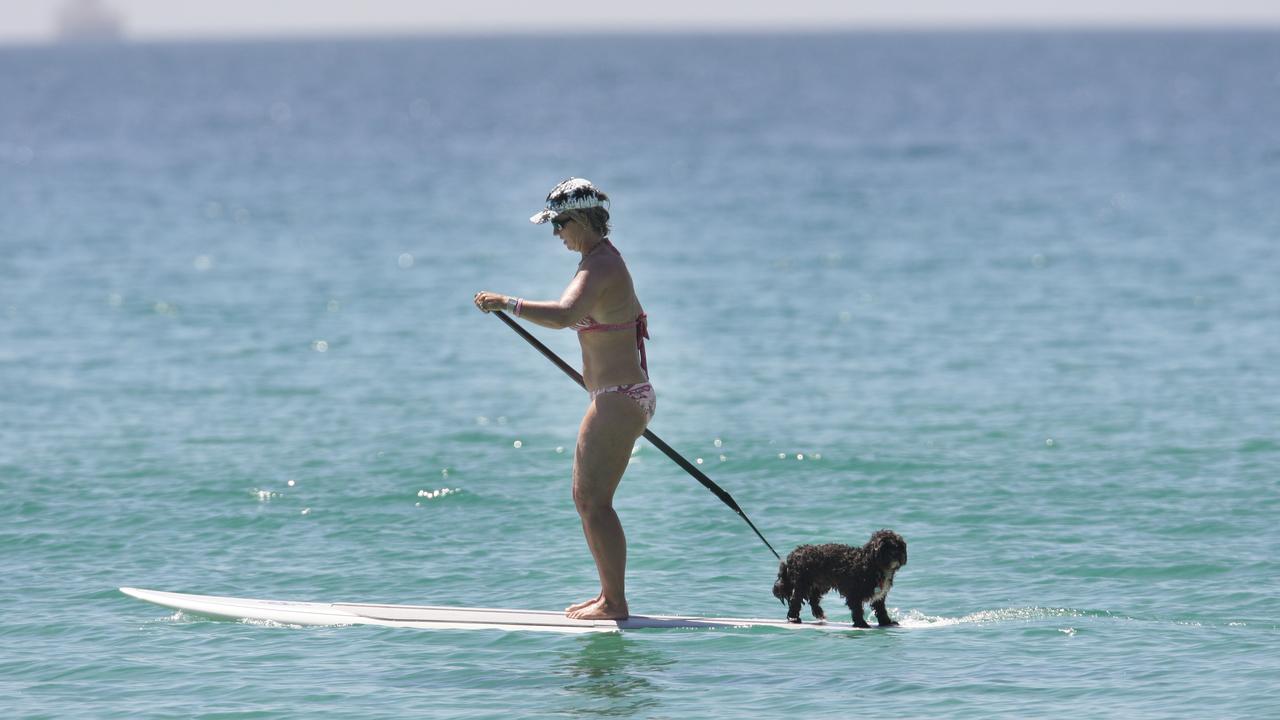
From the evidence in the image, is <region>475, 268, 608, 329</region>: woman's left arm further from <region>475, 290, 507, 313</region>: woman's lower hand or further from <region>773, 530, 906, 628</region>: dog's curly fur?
<region>773, 530, 906, 628</region>: dog's curly fur

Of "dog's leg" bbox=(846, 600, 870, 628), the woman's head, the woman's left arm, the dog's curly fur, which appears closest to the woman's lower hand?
the woman's left arm

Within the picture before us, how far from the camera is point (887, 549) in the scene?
9.39 meters

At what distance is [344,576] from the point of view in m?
11.6

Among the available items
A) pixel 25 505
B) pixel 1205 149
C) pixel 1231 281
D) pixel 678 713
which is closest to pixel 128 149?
pixel 1205 149

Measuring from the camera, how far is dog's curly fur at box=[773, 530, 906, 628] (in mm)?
9430

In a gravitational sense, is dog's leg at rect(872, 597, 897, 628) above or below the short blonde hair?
below

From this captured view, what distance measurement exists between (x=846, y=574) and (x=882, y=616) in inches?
17.0

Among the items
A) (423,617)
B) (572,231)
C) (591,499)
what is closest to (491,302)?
(572,231)

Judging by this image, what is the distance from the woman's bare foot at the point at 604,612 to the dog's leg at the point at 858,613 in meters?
1.32

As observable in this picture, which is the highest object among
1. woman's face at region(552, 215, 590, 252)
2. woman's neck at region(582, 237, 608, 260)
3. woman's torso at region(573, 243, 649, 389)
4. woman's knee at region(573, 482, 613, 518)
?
woman's face at region(552, 215, 590, 252)

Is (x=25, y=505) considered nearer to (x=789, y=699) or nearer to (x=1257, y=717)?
(x=789, y=699)

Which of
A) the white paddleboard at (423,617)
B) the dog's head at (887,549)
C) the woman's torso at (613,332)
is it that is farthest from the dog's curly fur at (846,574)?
the woman's torso at (613,332)

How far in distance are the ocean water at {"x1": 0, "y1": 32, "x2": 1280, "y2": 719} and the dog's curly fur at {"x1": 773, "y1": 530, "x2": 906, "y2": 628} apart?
0.33m

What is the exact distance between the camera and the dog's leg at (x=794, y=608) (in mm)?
9922
